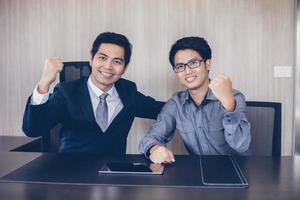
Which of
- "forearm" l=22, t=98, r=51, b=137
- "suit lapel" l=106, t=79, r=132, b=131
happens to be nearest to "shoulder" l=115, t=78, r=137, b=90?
"suit lapel" l=106, t=79, r=132, b=131

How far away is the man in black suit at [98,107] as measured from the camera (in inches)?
76.8

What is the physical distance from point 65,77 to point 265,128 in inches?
47.2

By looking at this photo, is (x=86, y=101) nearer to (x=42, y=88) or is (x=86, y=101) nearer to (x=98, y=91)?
(x=98, y=91)

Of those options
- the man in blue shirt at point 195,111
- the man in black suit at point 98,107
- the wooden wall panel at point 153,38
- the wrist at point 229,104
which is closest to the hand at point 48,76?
the man in black suit at point 98,107

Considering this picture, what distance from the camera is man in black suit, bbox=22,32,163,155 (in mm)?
1951

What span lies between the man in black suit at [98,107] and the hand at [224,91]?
590 millimetres

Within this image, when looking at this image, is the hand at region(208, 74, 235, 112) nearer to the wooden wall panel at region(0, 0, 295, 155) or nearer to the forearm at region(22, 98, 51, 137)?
the forearm at region(22, 98, 51, 137)

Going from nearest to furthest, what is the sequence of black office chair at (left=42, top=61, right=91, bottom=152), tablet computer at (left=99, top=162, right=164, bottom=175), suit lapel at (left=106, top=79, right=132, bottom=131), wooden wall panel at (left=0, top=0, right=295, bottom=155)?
tablet computer at (left=99, top=162, right=164, bottom=175) < suit lapel at (left=106, top=79, right=132, bottom=131) < black office chair at (left=42, top=61, right=91, bottom=152) < wooden wall panel at (left=0, top=0, right=295, bottom=155)

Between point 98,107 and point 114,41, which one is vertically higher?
point 114,41

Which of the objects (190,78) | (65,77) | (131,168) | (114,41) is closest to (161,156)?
(131,168)

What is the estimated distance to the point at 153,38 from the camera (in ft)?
9.91

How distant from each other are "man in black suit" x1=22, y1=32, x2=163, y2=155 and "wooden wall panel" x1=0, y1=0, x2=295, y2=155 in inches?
37.4

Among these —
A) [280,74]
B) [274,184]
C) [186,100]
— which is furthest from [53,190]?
[280,74]

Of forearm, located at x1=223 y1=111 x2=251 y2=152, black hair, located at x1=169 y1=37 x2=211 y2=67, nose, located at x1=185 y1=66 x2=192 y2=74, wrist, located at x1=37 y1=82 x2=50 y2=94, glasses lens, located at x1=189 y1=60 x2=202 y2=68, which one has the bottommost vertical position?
forearm, located at x1=223 y1=111 x2=251 y2=152
